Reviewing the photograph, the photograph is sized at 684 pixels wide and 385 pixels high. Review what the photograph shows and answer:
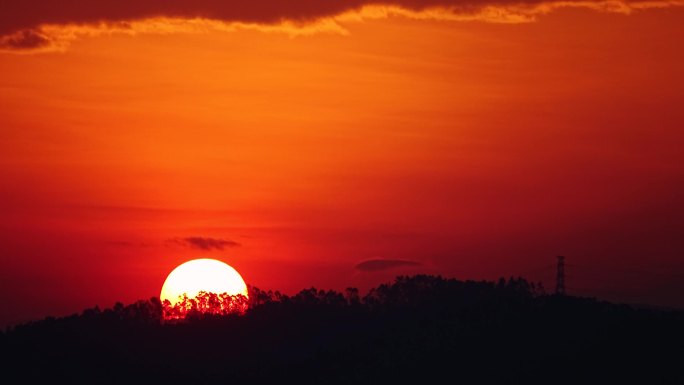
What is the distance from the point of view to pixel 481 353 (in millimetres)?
82438

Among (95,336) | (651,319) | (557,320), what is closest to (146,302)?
(95,336)

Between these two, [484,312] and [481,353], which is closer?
[481,353]

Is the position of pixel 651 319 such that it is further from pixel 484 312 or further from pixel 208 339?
pixel 208 339

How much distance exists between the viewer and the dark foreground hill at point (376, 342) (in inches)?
3125

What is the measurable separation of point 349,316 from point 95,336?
1639cm

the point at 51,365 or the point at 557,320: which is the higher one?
the point at 557,320

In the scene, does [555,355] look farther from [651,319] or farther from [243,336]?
[243,336]

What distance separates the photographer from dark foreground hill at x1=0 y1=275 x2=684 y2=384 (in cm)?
7938

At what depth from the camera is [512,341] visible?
273ft

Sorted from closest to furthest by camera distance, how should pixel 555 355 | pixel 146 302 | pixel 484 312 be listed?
pixel 555 355 → pixel 484 312 → pixel 146 302

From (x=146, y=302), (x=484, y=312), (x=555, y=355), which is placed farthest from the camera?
(x=146, y=302)

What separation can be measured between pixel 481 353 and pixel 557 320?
578 centimetres

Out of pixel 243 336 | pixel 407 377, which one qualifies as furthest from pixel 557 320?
pixel 243 336

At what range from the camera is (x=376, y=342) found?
282ft
